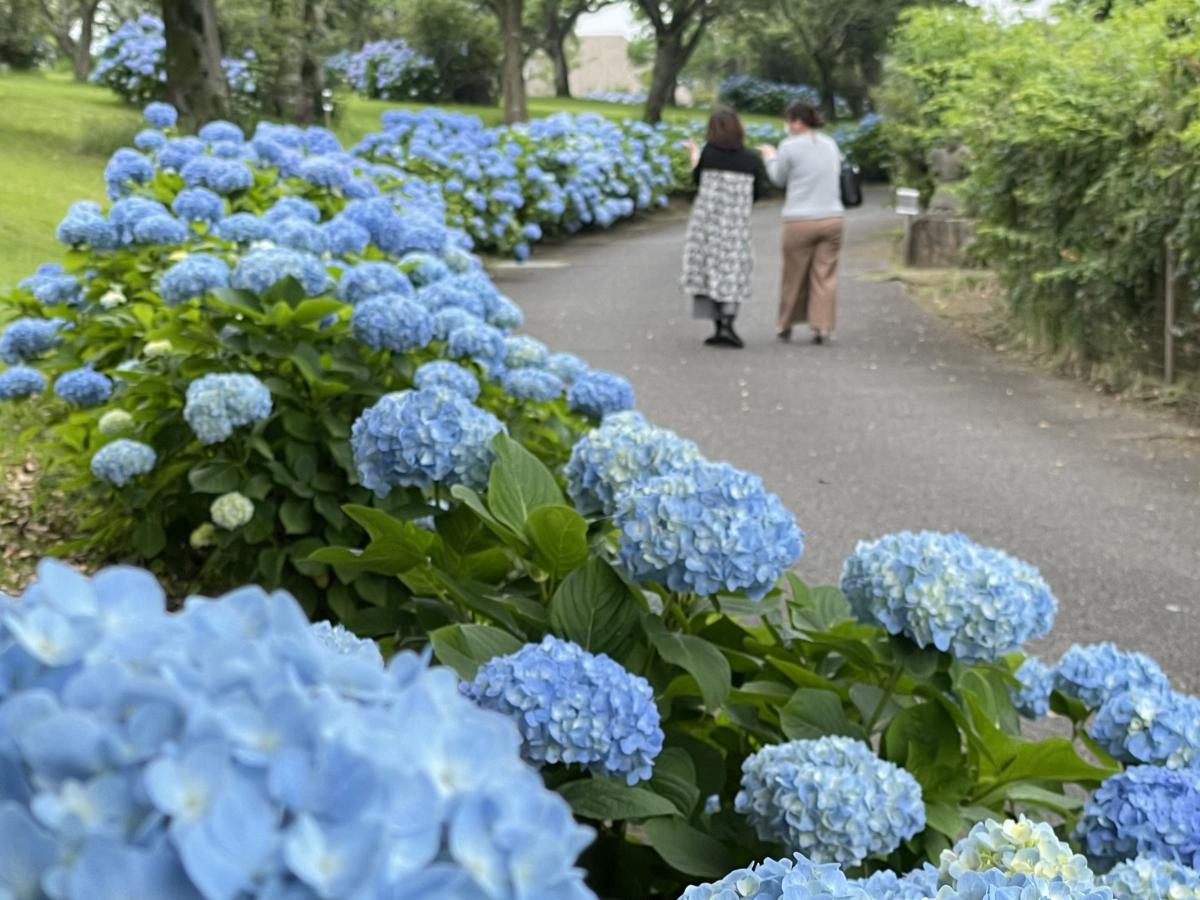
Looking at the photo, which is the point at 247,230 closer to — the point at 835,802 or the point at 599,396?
the point at 599,396

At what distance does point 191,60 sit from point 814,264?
17.6ft

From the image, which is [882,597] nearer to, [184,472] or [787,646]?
[787,646]

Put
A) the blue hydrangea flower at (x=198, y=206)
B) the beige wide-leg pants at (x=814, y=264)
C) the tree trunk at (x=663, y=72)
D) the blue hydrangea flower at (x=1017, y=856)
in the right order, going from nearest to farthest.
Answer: the blue hydrangea flower at (x=1017, y=856) → the blue hydrangea flower at (x=198, y=206) → the beige wide-leg pants at (x=814, y=264) → the tree trunk at (x=663, y=72)

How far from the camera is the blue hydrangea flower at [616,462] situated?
1999 millimetres

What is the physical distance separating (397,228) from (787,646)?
2.78 m

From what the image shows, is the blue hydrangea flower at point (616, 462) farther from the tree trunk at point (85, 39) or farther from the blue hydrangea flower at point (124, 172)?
the tree trunk at point (85, 39)

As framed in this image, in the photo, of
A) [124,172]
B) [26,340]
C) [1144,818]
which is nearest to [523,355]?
[26,340]

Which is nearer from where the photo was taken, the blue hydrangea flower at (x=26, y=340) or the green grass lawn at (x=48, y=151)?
the blue hydrangea flower at (x=26, y=340)

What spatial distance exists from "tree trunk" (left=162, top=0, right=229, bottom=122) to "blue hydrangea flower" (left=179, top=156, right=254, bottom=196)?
5472 millimetres

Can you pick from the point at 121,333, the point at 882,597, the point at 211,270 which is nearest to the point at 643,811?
the point at 882,597

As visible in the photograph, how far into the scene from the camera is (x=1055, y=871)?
1.21 m

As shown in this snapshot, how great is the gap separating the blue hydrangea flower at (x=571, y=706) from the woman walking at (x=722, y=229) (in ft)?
27.0

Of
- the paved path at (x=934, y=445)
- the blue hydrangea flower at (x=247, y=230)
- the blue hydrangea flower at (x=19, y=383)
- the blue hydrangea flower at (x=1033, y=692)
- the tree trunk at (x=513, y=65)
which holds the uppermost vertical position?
the tree trunk at (x=513, y=65)

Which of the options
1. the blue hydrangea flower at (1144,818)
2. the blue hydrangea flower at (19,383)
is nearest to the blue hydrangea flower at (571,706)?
the blue hydrangea flower at (1144,818)
